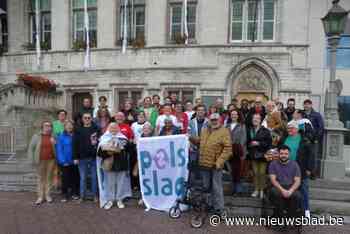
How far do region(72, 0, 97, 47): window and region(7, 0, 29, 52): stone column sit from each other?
9.68ft

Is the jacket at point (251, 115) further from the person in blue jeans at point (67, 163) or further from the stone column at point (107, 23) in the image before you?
the stone column at point (107, 23)

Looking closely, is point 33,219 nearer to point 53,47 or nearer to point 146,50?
point 146,50

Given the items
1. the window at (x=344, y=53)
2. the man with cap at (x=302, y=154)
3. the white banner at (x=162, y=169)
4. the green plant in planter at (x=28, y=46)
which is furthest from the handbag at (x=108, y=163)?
the green plant in planter at (x=28, y=46)

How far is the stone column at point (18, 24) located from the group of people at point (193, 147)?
1096 cm

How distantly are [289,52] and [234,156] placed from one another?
7819 mm

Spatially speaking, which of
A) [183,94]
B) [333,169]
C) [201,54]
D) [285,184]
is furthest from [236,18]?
[285,184]

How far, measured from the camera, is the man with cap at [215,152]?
560 centimetres

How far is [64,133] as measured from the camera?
6.88 m

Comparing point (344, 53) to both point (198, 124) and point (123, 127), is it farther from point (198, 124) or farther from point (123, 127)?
point (123, 127)

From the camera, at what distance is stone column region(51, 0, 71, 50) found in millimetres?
15109

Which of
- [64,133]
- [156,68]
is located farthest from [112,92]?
[64,133]

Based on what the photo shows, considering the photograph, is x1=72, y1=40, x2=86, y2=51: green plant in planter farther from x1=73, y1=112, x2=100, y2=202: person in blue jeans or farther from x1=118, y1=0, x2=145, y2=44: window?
x1=73, y1=112, x2=100, y2=202: person in blue jeans

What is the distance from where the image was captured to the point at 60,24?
1517 cm

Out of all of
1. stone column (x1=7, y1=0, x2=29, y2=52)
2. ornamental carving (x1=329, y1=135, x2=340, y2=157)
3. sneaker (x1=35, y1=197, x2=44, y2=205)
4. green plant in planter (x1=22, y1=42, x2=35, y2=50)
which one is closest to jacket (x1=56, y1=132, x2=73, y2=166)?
sneaker (x1=35, y1=197, x2=44, y2=205)
